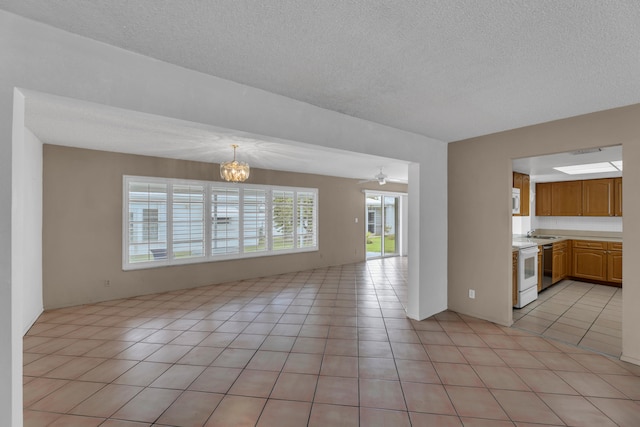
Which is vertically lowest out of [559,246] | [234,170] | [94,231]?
[559,246]

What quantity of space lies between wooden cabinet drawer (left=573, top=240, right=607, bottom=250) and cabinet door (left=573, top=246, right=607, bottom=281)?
0.06m

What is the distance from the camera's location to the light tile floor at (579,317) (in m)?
2.97

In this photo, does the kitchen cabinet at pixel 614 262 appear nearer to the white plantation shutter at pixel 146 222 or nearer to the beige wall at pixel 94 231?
the beige wall at pixel 94 231

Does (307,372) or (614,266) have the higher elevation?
(614,266)

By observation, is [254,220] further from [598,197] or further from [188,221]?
[598,197]

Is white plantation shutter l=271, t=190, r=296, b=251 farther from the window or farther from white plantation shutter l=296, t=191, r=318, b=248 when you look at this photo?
white plantation shutter l=296, t=191, r=318, b=248

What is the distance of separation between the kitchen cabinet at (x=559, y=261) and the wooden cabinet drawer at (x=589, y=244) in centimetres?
21

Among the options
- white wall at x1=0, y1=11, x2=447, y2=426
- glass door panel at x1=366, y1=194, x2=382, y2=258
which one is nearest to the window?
glass door panel at x1=366, y1=194, x2=382, y2=258

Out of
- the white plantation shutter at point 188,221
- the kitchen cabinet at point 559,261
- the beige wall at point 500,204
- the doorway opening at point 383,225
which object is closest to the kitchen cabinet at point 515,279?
the beige wall at point 500,204

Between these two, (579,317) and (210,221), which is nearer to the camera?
Answer: (579,317)

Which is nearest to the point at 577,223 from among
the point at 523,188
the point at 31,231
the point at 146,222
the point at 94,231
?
the point at 523,188

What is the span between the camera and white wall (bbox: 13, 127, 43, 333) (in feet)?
10.5

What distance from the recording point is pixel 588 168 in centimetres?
476

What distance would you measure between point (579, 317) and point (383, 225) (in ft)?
17.3
